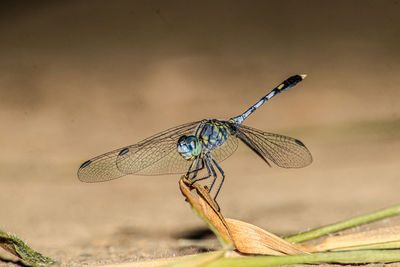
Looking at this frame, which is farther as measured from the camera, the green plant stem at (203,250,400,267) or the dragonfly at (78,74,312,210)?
the dragonfly at (78,74,312,210)

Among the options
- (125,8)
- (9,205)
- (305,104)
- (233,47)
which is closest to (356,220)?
(9,205)

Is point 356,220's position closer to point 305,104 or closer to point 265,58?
point 305,104

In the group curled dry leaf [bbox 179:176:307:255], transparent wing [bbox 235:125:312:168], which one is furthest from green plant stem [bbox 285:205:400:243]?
transparent wing [bbox 235:125:312:168]

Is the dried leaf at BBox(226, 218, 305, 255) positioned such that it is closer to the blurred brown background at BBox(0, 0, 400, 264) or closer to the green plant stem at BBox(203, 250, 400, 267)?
the green plant stem at BBox(203, 250, 400, 267)

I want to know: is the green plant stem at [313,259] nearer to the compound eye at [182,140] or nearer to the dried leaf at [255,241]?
the dried leaf at [255,241]

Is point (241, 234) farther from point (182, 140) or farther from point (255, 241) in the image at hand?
point (182, 140)
